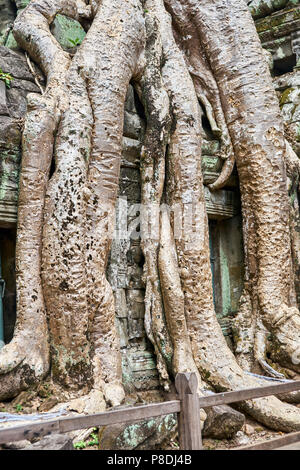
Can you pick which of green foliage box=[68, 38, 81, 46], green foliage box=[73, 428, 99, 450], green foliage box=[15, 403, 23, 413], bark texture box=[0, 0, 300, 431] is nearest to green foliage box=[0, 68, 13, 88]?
bark texture box=[0, 0, 300, 431]

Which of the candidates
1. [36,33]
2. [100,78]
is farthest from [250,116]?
[36,33]

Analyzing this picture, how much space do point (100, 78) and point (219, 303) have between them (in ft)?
9.17

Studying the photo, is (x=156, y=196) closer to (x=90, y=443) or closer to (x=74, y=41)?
(x=74, y=41)

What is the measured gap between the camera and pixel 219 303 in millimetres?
5883

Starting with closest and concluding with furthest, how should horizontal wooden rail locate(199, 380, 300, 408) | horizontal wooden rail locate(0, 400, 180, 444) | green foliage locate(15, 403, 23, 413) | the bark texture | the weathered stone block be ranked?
horizontal wooden rail locate(0, 400, 180, 444) < horizontal wooden rail locate(199, 380, 300, 408) < the weathered stone block < green foliage locate(15, 403, 23, 413) < the bark texture

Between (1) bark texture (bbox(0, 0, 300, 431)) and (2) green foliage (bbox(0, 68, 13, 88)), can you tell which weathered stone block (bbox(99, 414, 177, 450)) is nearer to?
(1) bark texture (bbox(0, 0, 300, 431))

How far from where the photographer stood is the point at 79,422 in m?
2.53

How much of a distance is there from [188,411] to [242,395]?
0.53 meters

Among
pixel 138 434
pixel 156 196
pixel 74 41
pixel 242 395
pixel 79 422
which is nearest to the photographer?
pixel 79 422

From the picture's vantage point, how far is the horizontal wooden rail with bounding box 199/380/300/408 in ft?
9.73

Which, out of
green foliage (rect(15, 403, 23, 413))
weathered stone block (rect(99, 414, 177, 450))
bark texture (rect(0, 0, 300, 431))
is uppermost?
bark texture (rect(0, 0, 300, 431))

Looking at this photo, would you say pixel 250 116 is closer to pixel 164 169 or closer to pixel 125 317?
pixel 164 169

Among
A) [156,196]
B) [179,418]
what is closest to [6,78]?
[156,196]

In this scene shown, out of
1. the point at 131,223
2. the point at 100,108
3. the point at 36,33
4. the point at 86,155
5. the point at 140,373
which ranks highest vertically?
the point at 36,33
